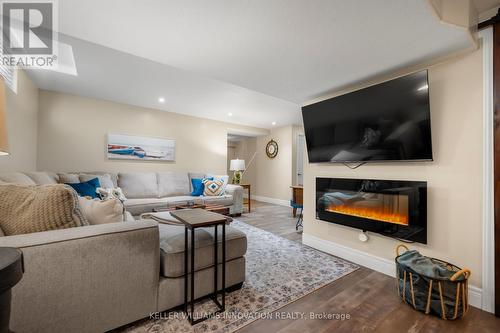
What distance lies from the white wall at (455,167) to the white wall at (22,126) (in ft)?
13.9

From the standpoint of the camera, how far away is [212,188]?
438cm

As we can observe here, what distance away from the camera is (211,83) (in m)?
3.12

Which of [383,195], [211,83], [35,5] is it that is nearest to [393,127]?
[383,195]

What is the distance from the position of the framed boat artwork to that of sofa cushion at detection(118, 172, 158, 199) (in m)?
0.44

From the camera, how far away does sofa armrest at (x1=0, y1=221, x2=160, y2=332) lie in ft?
A: 3.25

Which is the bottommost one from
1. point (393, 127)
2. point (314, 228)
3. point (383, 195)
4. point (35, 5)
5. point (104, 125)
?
point (314, 228)

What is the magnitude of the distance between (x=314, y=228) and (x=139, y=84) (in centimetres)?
328

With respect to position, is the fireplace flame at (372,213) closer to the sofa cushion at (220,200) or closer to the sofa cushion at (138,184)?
the sofa cushion at (220,200)

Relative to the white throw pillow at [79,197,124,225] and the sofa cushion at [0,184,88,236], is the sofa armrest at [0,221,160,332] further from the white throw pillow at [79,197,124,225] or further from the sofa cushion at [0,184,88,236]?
the white throw pillow at [79,197,124,225]

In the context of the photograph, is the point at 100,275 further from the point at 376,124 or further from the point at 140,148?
the point at 140,148

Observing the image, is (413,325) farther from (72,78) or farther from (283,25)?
(72,78)

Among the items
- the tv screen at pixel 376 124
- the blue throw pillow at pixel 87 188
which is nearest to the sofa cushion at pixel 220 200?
the blue throw pillow at pixel 87 188

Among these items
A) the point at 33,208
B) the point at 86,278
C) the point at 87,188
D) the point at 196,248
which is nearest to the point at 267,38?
the point at 196,248

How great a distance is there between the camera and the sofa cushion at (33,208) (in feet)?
3.56
